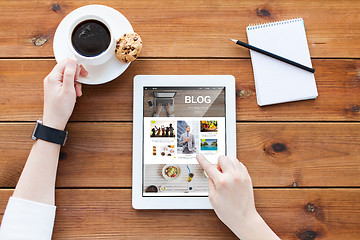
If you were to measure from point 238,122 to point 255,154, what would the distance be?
92 mm

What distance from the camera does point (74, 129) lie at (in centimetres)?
77

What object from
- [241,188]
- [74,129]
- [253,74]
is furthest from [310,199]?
[74,129]

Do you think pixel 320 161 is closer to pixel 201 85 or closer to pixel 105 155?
pixel 201 85

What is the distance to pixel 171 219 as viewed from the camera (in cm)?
76

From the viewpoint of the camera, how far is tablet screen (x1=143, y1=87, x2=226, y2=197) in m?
0.75

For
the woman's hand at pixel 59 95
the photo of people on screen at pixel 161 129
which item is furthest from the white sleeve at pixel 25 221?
the photo of people on screen at pixel 161 129

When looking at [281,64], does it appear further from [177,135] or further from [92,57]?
[92,57]

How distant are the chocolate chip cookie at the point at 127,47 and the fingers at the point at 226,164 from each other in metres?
0.31

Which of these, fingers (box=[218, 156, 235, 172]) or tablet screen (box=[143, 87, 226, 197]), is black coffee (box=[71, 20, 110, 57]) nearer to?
tablet screen (box=[143, 87, 226, 197])

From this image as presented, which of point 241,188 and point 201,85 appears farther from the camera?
point 201,85

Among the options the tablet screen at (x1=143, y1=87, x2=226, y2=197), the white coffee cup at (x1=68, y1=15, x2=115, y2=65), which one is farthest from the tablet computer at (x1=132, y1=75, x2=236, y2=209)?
the white coffee cup at (x1=68, y1=15, x2=115, y2=65)

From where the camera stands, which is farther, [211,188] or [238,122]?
[238,122]

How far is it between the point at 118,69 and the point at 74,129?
195 mm

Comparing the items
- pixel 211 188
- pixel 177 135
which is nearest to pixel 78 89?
pixel 177 135
